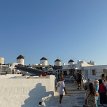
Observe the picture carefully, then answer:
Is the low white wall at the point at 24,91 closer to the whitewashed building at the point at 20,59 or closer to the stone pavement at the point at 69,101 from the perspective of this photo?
the stone pavement at the point at 69,101

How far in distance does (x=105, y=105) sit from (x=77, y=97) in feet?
9.14

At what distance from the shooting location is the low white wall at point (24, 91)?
719 inches

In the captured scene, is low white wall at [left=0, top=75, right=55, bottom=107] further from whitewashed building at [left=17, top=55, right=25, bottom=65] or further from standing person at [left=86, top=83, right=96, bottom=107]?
whitewashed building at [left=17, top=55, right=25, bottom=65]

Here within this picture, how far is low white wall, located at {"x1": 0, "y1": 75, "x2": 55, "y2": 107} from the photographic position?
18266 mm

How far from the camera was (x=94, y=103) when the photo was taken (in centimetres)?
1286

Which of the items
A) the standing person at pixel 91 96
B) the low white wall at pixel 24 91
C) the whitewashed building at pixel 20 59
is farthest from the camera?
the whitewashed building at pixel 20 59

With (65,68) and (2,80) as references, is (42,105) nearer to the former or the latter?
(2,80)

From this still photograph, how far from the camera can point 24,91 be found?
18.6 meters

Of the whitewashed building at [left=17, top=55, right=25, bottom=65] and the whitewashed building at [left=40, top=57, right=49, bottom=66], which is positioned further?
the whitewashed building at [left=40, top=57, right=49, bottom=66]

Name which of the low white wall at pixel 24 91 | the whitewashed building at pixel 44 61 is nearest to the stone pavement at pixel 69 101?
the low white wall at pixel 24 91

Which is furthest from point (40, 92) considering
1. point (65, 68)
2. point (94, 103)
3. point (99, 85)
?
point (65, 68)

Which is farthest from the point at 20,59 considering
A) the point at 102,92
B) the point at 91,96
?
the point at 91,96

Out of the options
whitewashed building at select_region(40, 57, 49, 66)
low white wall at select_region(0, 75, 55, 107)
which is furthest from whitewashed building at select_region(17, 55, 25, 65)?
low white wall at select_region(0, 75, 55, 107)

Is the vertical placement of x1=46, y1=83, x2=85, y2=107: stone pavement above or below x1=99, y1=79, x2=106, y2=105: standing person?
below
